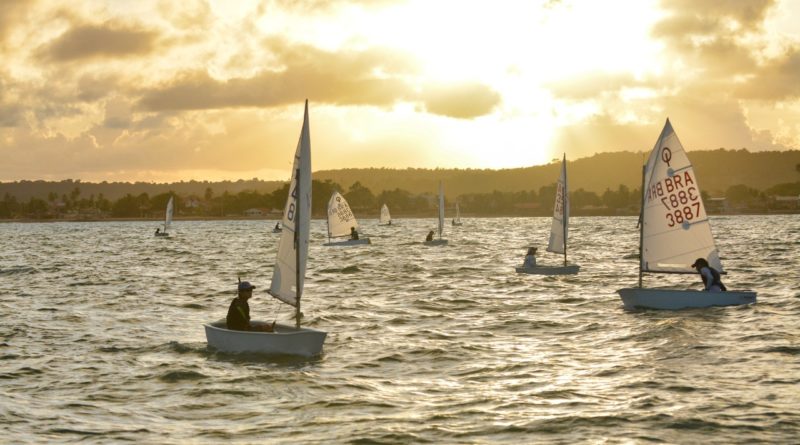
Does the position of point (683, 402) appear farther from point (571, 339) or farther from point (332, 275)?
point (332, 275)

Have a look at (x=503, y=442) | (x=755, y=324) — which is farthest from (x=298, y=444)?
(x=755, y=324)

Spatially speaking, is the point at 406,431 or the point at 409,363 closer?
the point at 406,431

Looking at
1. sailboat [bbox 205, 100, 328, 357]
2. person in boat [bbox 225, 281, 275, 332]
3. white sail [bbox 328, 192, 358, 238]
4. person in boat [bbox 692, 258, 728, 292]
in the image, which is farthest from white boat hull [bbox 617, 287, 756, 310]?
white sail [bbox 328, 192, 358, 238]

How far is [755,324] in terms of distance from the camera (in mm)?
30641

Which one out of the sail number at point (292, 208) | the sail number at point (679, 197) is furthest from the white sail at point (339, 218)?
the sail number at point (292, 208)

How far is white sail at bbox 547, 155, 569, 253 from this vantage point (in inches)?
2088

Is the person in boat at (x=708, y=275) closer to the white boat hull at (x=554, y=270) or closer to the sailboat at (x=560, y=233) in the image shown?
the sailboat at (x=560, y=233)

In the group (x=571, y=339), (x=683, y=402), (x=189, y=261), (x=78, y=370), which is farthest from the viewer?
(x=189, y=261)

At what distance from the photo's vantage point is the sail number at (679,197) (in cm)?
3419

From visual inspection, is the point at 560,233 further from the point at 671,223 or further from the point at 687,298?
Result: the point at 687,298

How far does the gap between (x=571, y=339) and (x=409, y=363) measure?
657cm

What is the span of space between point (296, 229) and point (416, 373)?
5353 mm

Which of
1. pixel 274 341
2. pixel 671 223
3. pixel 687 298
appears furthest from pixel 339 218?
pixel 274 341

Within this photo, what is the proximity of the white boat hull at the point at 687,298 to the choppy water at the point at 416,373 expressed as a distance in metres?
0.37
